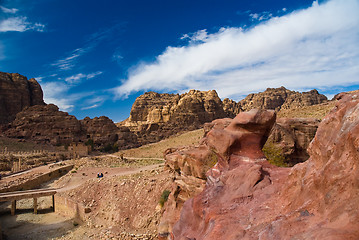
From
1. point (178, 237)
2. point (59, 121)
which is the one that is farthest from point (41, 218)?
point (59, 121)

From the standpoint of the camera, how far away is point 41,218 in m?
24.2

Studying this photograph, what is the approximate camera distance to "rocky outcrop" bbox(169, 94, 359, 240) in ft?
12.1

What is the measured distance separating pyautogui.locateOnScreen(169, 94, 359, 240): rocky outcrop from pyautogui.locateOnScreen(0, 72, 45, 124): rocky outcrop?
10303 centimetres

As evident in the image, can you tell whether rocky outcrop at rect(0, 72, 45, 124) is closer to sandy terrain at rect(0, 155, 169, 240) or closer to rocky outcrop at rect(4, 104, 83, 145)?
rocky outcrop at rect(4, 104, 83, 145)

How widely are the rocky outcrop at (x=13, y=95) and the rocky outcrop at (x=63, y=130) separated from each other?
1682 centimetres

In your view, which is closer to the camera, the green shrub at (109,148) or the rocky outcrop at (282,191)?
the rocky outcrop at (282,191)

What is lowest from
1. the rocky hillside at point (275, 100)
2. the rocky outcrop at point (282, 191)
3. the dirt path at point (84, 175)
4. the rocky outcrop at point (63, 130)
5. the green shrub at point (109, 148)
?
the dirt path at point (84, 175)

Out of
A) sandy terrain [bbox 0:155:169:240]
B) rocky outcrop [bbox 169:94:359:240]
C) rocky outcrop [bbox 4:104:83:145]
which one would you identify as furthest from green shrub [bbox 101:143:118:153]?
rocky outcrop [bbox 169:94:359:240]

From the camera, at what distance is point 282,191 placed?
18.1 feet

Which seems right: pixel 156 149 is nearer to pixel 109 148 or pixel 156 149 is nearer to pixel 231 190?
pixel 109 148

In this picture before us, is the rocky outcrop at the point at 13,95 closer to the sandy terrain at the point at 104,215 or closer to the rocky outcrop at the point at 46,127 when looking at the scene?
the rocky outcrop at the point at 46,127

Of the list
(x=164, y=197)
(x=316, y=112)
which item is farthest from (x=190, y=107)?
(x=164, y=197)

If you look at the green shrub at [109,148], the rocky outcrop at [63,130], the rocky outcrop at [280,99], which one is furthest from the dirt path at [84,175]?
the rocky outcrop at [280,99]

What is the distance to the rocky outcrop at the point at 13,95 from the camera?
8962cm
